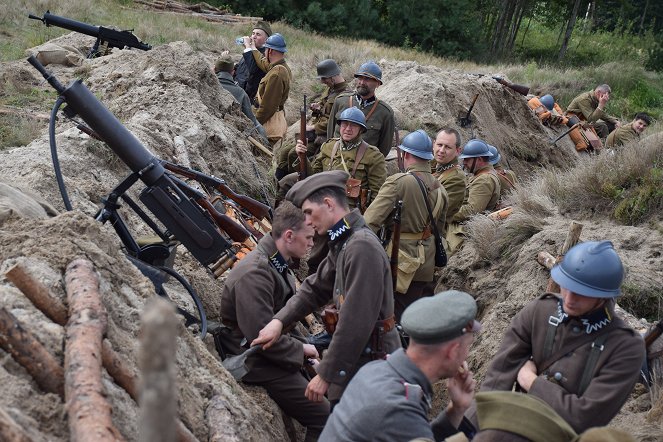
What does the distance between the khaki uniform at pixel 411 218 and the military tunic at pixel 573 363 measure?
287cm

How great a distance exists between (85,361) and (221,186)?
381 centimetres

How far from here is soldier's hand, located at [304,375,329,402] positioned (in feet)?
15.2

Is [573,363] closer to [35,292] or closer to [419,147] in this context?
[35,292]

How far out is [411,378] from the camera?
311 centimetres

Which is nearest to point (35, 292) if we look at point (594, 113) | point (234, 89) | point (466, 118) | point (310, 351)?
point (310, 351)

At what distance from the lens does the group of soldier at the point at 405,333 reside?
304 centimetres

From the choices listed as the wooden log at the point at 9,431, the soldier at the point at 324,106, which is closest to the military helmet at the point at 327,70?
the soldier at the point at 324,106

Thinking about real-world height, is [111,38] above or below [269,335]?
above

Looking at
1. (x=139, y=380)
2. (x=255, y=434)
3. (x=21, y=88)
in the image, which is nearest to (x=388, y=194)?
(x=255, y=434)

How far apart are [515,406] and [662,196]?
6324 mm

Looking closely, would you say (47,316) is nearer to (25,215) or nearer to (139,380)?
(139,380)

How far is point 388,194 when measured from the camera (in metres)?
6.92

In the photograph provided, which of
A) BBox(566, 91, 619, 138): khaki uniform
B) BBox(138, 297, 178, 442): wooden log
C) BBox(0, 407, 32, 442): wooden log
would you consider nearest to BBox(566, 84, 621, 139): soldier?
BBox(566, 91, 619, 138): khaki uniform

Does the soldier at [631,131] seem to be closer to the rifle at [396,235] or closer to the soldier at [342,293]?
the rifle at [396,235]
